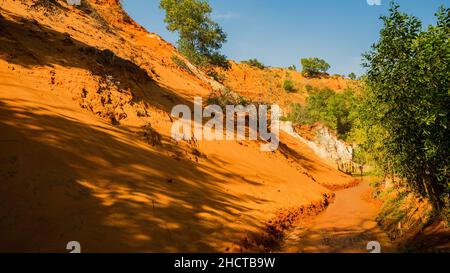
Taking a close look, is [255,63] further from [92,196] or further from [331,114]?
[92,196]

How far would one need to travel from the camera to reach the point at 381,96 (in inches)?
341

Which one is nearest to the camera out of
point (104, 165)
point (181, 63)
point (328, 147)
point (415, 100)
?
point (415, 100)

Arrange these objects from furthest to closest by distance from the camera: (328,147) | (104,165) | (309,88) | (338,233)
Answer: (309,88) → (328,147) → (338,233) → (104,165)

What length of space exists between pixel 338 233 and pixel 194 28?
99.6ft

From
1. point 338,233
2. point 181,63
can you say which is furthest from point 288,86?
point 338,233

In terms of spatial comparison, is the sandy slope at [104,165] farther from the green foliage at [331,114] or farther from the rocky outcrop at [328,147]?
the green foliage at [331,114]

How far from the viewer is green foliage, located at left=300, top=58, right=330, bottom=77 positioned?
83.1 meters

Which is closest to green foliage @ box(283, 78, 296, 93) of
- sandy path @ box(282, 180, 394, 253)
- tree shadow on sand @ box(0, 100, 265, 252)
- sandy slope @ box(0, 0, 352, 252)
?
sandy slope @ box(0, 0, 352, 252)

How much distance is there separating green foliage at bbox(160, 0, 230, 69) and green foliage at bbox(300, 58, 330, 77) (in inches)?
1943

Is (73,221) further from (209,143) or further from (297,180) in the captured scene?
(297,180)

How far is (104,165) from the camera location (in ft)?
31.0

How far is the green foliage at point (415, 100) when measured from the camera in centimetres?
724
